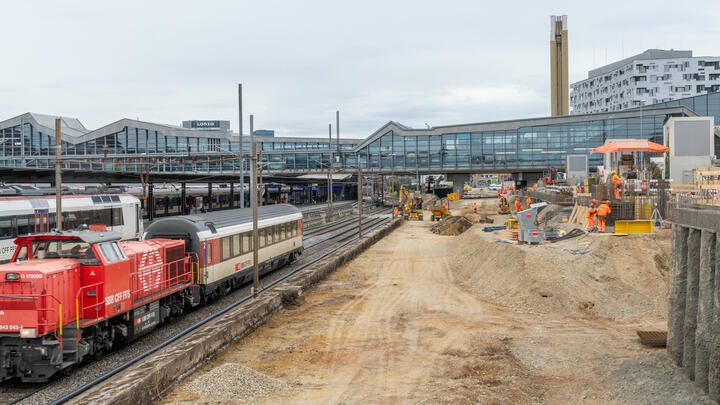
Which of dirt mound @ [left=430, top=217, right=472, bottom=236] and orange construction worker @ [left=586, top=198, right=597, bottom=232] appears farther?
dirt mound @ [left=430, top=217, right=472, bottom=236]

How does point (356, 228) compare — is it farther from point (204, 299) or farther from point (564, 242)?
point (204, 299)

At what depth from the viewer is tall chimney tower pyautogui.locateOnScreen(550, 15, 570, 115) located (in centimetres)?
11156

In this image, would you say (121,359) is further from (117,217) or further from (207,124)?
(207,124)

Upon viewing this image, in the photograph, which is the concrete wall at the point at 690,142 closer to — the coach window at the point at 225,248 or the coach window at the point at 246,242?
the coach window at the point at 246,242

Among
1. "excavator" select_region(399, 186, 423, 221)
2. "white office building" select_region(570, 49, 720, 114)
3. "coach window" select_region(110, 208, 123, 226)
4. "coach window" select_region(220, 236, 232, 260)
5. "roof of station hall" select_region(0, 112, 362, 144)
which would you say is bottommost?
"excavator" select_region(399, 186, 423, 221)

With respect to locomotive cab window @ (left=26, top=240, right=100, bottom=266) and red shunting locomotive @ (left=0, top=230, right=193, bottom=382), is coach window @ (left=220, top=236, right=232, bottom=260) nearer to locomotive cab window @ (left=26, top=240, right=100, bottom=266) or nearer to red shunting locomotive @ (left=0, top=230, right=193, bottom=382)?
red shunting locomotive @ (left=0, top=230, right=193, bottom=382)

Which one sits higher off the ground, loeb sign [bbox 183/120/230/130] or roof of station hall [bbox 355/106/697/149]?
loeb sign [bbox 183/120/230/130]

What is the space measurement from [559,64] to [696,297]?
Answer: 10499 cm

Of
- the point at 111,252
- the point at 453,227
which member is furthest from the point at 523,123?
the point at 111,252

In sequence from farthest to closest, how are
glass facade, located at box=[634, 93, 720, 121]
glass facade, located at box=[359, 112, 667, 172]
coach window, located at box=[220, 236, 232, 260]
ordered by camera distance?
glass facade, located at box=[634, 93, 720, 121]
glass facade, located at box=[359, 112, 667, 172]
coach window, located at box=[220, 236, 232, 260]

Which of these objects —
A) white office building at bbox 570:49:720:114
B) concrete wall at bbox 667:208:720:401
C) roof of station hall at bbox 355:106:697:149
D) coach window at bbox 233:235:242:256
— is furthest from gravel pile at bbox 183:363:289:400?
white office building at bbox 570:49:720:114

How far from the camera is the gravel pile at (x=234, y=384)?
43.9 ft

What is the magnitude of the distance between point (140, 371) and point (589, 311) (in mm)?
15475

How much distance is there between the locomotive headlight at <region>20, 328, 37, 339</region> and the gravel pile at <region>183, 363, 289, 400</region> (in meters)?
3.37
